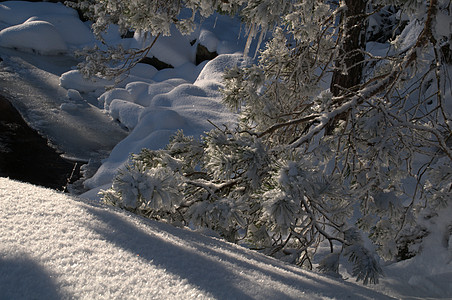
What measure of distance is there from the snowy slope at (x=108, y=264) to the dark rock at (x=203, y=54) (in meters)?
15.4

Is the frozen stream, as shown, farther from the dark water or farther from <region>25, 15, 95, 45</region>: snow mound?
<region>25, 15, 95, 45</region>: snow mound

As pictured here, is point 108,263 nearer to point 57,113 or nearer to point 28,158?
point 28,158

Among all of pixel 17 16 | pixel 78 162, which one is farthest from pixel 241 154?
pixel 17 16

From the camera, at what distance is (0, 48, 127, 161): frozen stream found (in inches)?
378

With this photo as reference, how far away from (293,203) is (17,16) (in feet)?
72.1

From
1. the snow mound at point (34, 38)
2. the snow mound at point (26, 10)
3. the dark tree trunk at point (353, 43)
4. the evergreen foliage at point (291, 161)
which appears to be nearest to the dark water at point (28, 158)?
the evergreen foliage at point (291, 161)

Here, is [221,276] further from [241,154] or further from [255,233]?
[255,233]

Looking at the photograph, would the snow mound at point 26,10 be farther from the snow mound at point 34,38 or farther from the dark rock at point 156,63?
the dark rock at point 156,63

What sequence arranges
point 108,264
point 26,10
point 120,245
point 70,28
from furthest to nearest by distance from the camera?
1. point 26,10
2. point 70,28
3. point 120,245
4. point 108,264

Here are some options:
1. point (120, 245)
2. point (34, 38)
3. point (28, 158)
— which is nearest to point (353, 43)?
point (120, 245)

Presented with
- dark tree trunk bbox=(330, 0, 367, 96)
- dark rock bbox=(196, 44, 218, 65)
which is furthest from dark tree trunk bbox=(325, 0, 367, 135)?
dark rock bbox=(196, 44, 218, 65)

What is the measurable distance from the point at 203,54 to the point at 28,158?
9.86 meters

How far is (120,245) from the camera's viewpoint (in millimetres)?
1271

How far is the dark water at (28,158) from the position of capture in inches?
307
